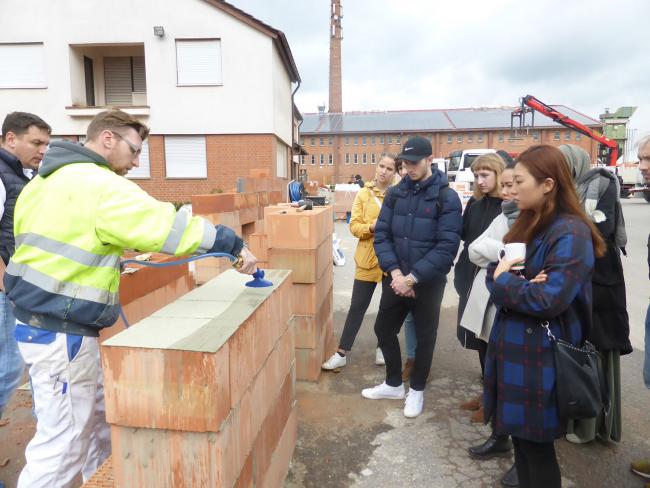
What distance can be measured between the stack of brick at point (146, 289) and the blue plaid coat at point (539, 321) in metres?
2.43

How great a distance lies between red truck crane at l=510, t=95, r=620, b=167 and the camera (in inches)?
920

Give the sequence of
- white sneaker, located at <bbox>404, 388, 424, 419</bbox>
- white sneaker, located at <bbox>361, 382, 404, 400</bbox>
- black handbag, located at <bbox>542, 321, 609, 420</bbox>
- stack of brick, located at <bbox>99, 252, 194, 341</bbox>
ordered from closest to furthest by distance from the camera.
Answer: black handbag, located at <bbox>542, 321, 609, 420</bbox>, stack of brick, located at <bbox>99, 252, 194, 341</bbox>, white sneaker, located at <bbox>404, 388, 424, 419</bbox>, white sneaker, located at <bbox>361, 382, 404, 400</bbox>

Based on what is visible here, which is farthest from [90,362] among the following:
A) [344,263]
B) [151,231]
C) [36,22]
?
[36,22]

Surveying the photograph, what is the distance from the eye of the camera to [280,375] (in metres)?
2.60

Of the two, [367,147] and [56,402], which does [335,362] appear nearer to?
[56,402]

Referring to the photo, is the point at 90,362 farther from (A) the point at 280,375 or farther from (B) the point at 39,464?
(A) the point at 280,375

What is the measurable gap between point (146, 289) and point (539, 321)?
9.11 ft

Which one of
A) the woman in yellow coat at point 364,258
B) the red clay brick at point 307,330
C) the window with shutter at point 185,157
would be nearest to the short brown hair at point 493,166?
the woman in yellow coat at point 364,258

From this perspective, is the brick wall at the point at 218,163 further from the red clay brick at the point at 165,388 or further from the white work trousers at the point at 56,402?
the red clay brick at the point at 165,388

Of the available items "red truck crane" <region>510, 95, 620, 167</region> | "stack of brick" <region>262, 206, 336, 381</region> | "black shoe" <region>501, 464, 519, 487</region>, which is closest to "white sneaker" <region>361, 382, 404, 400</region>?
"stack of brick" <region>262, 206, 336, 381</region>

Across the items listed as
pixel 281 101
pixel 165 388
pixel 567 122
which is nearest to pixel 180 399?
pixel 165 388

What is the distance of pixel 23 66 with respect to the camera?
16609 millimetres

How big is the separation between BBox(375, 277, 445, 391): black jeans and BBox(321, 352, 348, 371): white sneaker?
755mm

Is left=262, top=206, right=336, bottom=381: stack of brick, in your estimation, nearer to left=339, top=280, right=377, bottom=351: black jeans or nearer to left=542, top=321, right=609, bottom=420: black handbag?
left=339, top=280, right=377, bottom=351: black jeans
